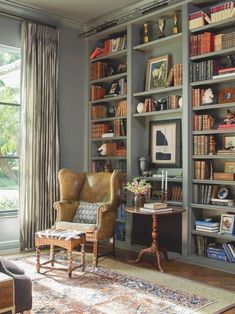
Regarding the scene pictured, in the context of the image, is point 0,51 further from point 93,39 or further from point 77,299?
point 77,299

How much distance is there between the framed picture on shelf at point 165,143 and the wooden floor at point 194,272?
123 cm

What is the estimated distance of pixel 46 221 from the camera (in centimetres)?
538

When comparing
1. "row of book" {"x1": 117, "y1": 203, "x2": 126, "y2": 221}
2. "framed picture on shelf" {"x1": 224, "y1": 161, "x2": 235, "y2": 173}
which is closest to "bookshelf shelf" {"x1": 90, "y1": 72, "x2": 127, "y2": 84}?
"row of book" {"x1": 117, "y1": 203, "x2": 126, "y2": 221}

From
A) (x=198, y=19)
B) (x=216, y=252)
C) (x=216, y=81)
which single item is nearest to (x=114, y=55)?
(x=198, y=19)

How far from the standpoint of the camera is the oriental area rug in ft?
10.1

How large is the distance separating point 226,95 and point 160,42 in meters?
1.18

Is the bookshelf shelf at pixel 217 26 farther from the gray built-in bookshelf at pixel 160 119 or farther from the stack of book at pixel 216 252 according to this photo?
the stack of book at pixel 216 252

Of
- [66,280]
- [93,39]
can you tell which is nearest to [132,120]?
[93,39]

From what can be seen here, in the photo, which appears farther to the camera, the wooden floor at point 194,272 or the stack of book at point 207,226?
the stack of book at point 207,226

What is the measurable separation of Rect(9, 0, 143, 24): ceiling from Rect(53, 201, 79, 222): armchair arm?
8.71 feet

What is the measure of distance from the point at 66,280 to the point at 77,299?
1.78 feet

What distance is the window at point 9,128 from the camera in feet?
17.2

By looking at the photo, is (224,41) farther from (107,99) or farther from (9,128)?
(9,128)

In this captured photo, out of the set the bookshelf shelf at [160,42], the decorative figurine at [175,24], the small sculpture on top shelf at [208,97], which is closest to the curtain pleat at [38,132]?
the bookshelf shelf at [160,42]
